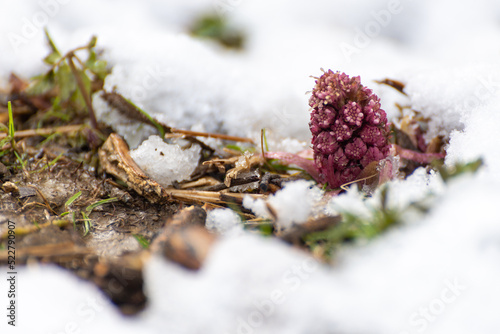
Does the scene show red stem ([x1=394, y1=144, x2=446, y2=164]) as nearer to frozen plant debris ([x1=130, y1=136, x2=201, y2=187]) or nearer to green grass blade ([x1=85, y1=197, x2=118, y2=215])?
frozen plant debris ([x1=130, y1=136, x2=201, y2=187])

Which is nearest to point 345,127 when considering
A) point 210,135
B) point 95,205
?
point 210,135

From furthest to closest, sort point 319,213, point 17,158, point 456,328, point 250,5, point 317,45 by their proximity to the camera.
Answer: point 250,5 → point 317,45 → point 17,158 → point 319,213 → point 456,328

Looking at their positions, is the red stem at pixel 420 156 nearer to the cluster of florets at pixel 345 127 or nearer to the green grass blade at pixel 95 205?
the cluster of florets at pixel 345 127

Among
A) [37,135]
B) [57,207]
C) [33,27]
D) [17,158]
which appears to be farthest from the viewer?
[33,27]

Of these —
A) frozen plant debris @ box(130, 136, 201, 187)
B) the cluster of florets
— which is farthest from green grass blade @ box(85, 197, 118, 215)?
the cluster of florets

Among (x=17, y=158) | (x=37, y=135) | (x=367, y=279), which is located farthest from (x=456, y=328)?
(x=37, y=135)

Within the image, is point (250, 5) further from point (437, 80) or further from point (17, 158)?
point (17, 158)

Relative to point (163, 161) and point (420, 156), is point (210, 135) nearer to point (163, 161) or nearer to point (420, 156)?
point (163, 161)
